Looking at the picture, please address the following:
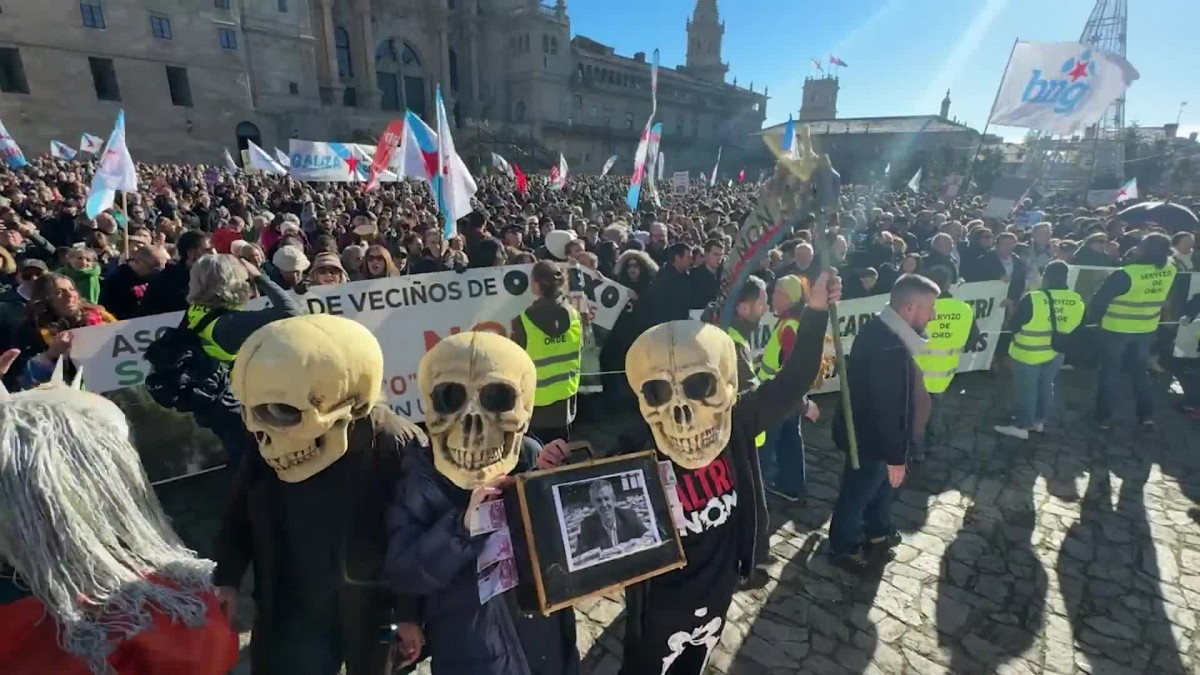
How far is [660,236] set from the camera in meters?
8.45

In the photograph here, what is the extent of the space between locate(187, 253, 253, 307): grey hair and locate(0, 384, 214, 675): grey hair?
6.31ft

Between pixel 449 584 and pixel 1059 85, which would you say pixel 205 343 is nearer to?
pixel 449 584

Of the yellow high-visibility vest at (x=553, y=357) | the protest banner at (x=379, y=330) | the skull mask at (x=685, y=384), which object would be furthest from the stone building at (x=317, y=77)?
A: the skull mask at (x=685, y=384)

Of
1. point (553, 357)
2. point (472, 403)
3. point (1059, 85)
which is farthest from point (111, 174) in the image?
point (1059, 85)

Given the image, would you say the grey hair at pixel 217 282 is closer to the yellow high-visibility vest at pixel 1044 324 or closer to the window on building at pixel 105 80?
the yellow high-visibility vest at pixel 1044 324

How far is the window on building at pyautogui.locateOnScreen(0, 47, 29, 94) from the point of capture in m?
31.0

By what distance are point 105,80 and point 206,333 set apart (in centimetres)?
4288

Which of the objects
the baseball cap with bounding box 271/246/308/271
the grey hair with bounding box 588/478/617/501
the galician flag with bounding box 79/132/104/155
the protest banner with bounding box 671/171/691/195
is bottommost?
the grey hair with bounding box 588/478/617/501

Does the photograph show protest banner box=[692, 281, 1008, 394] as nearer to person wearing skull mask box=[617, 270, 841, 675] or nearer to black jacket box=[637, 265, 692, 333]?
black jacket box=[637, 265, 692, 333]

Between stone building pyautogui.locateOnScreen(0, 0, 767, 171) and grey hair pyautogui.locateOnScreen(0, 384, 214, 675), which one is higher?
stone building pyautogui.locateOnScreen(0, 0, 767, 171)

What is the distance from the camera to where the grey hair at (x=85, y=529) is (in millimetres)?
1321

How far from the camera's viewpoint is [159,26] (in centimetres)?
3434

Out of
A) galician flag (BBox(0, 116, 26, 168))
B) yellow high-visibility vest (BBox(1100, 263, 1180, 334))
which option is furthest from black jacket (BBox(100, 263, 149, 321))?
galician flag (BBox(0, 116, 26, 168))

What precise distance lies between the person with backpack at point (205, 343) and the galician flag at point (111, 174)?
585 centimetres
